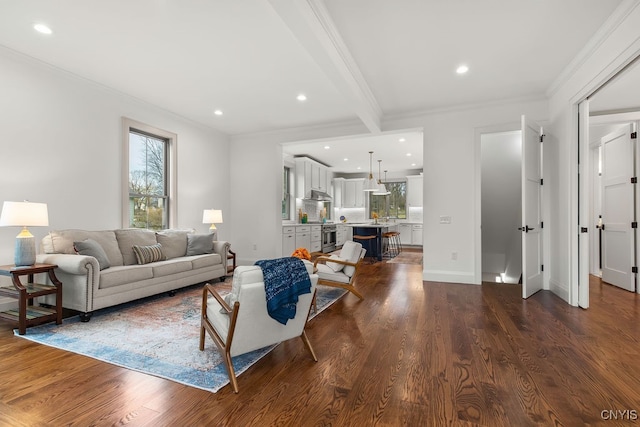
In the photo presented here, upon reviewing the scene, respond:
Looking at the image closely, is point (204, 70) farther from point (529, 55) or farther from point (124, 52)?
point (529, 55)

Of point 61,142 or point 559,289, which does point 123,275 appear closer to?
point 61,142

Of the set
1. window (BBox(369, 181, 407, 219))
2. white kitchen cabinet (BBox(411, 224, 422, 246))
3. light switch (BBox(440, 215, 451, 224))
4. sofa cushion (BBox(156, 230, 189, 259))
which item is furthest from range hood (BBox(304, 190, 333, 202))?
light switch (BBox(440, 215, 451, 224))

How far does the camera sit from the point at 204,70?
3.78 meters

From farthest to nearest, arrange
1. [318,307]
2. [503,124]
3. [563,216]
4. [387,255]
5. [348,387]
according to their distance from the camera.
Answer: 1. [387,255]
2. [503,124]
3. [563,216]
4. [318,307]
5. [348,387]

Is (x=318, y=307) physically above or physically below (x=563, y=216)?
below

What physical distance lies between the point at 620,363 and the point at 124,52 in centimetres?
541

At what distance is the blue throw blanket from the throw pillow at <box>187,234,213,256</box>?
3182 mm

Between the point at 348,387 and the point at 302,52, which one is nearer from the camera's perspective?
the point at 348,387

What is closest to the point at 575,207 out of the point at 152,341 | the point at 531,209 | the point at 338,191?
the point at 531,209

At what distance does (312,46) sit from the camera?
2688mm

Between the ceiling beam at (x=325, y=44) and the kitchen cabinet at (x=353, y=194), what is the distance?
7.22 metres

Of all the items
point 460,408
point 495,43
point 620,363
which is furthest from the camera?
point 495,43

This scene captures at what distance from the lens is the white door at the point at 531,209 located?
404 centimetres

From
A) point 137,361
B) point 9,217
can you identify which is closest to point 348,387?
point 137,361
